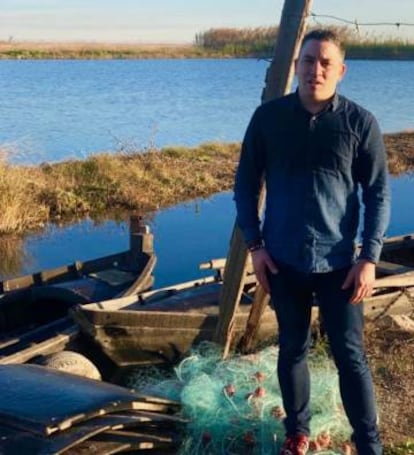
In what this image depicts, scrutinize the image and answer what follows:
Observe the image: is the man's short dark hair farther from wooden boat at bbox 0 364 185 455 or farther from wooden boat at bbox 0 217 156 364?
wooden boat at bbox 0 217 156 364

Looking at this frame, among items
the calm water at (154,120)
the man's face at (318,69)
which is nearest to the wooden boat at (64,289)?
the calm water at (154,120)

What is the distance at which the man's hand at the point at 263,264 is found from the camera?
3.89 m

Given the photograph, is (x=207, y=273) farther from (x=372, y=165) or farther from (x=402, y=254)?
(x=372, y=165)

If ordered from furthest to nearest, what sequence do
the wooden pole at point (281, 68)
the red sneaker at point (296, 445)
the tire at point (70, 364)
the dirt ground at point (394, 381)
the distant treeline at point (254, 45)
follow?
the distant treeline at point (254, 45) < the tire at point (70, 364) < the wooden pole at point (281, 68) < the dirt ground at point (394, 381) < the red sneaker at point (296, 445)

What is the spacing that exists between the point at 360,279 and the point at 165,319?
3427 mm

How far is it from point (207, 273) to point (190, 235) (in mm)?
3141

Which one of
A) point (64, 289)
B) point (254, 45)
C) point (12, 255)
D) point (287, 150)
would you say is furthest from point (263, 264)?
point (254, 45)

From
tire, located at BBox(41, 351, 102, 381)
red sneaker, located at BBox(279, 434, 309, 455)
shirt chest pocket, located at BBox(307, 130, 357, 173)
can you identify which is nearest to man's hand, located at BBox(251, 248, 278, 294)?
shirt chest pocket, located at BBox(307, 130, 357, 173)

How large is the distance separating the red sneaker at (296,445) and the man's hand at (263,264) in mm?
814

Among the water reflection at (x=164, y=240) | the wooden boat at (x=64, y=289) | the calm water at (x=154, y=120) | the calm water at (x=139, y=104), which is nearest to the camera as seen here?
the wooden boat at (x=64, y=289)

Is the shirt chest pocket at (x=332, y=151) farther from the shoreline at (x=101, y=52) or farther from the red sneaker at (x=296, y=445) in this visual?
the shoreline at (x=101, y=52)

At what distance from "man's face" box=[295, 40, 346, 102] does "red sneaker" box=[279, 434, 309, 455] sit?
1750 mm

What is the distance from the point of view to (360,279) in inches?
146

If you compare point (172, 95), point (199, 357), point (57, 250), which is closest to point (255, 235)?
point (199, 357)
